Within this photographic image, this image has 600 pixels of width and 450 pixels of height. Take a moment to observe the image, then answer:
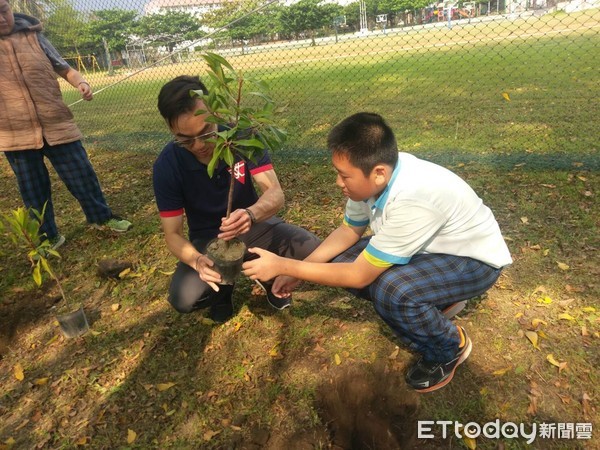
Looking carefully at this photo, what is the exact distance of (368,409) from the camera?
1969 millimetres

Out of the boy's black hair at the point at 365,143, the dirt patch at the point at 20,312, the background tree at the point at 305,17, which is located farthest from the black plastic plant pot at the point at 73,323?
the background tree at the point at 305,17

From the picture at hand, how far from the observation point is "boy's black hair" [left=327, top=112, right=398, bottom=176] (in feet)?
5.31

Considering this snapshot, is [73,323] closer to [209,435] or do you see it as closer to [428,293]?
[209,435]

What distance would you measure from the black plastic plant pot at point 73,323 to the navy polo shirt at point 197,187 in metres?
0.84

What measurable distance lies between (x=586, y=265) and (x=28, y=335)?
11.4 ft

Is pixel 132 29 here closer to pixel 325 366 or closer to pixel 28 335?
pixel 28 335

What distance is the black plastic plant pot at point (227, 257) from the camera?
1.84 meters

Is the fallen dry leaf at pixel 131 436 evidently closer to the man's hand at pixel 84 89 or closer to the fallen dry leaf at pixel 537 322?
the fallen dry leaf at pixel 537 322

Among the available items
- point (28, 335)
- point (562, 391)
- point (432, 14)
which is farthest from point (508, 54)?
point (28, 335)

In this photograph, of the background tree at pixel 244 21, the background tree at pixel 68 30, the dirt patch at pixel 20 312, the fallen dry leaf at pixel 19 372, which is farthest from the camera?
the background tree at pixel 68 30

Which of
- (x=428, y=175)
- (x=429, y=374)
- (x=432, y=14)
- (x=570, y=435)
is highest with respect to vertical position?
(x=432, y=14)

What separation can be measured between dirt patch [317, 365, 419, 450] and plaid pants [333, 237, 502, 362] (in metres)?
0.24

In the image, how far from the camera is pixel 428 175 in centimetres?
171

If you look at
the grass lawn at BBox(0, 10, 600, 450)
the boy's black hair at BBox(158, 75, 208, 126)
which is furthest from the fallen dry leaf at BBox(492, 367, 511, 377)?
the boy's black hair at BBox(158, 75, 208, 126)
